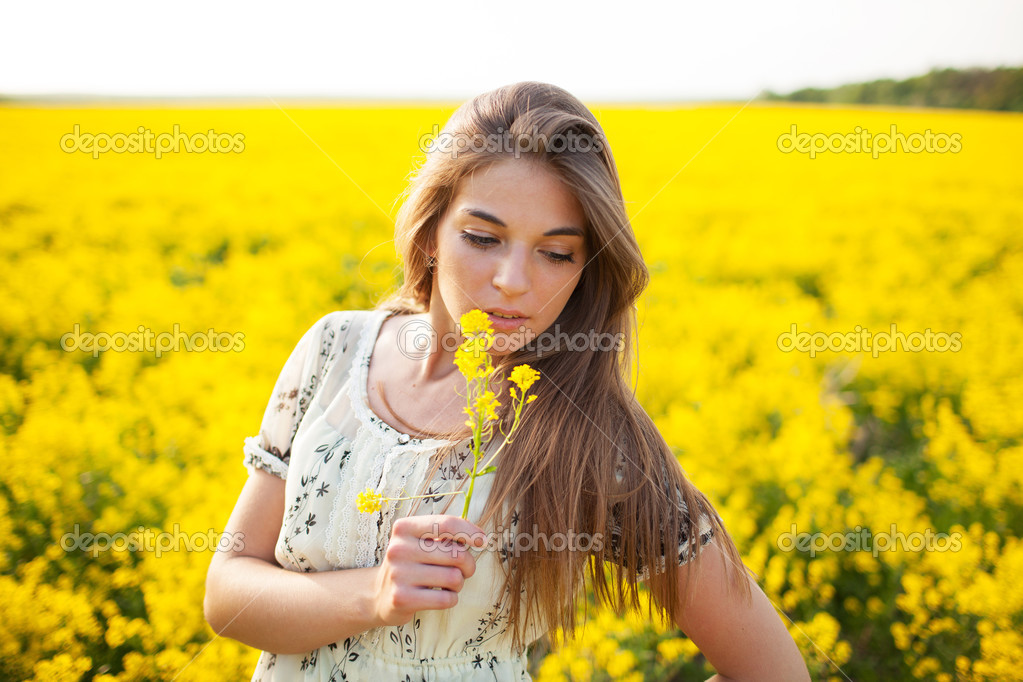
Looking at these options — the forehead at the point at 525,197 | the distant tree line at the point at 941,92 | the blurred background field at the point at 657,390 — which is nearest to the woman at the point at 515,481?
the forehead at the point at 525,197

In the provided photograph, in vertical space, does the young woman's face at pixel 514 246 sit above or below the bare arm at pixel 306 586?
above

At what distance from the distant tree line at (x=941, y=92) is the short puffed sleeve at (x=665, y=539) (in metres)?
19.7

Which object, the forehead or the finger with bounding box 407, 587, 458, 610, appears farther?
the forehead

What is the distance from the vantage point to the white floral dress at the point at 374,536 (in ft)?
4.50

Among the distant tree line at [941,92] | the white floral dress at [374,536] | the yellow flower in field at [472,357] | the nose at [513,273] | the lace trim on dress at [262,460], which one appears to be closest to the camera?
the yellow flower in field at [472,357]

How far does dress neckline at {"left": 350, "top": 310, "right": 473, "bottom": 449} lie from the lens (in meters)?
1.45

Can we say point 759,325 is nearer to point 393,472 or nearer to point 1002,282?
point 1002,282

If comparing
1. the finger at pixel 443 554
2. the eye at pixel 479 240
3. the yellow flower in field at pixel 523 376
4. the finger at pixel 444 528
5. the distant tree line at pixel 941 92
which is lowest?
the finger at pixel 443 554

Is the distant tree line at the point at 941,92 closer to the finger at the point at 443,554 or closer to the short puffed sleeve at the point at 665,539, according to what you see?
the short puffed sleeve at the point at 665,539

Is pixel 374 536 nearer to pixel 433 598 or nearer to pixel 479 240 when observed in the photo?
pixel 433 598

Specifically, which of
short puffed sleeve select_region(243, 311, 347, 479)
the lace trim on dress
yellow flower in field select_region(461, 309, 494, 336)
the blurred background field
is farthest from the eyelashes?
the lace trim on dress

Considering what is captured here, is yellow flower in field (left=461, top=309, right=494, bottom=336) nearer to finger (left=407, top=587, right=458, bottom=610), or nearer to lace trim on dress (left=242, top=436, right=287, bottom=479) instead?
finger (left=407, top=587, right=458, bottom=610)

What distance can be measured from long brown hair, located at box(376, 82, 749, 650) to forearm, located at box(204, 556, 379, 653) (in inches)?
11.7

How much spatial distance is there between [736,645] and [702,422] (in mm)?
2684
